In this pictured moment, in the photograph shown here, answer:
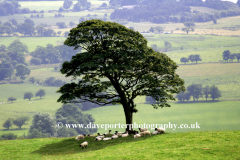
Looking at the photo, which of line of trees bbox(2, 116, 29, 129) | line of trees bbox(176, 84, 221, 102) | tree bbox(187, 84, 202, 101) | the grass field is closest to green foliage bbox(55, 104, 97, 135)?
line of trees bbox(2, 116, 29, 129)

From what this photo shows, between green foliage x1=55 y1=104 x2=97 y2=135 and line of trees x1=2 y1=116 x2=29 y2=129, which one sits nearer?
green foliage x1=55 y1=104 x2=97 y2=135

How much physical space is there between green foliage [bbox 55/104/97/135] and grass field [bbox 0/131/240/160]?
4829 inches

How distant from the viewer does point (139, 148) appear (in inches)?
922

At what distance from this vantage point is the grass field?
2032cm

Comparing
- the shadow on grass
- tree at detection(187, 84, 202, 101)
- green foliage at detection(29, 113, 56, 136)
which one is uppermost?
tree at detection(187, 84, 202, 101)

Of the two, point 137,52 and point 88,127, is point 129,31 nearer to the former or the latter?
point 137,52

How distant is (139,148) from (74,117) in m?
143

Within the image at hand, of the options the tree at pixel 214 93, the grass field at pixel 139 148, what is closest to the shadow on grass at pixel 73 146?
the grass field at pixel 139 148

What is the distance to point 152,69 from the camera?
29.1m

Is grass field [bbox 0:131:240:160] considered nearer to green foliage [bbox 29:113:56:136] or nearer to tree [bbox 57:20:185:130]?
tree [bbox 57:20:185:130]

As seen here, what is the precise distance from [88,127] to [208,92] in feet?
300

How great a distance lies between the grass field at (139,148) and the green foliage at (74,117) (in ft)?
402

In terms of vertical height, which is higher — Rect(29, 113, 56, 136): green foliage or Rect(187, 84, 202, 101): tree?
Rect(187, 84, 202, 101): tree

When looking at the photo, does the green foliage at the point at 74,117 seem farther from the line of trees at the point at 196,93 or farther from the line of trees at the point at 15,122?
the line of trees at the point at 196,93
